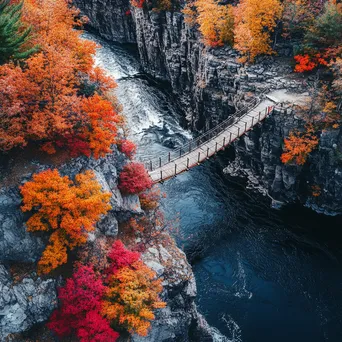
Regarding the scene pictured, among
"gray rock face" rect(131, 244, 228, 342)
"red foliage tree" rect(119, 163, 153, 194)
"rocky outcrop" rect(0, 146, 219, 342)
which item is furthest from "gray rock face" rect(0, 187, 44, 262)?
"red foliage tree" rect(119, 163, 153, 194)

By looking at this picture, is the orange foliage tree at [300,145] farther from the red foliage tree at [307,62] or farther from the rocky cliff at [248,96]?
the red foliage tree at [307,62]

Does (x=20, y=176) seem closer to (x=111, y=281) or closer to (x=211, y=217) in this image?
(x=111, y=281)

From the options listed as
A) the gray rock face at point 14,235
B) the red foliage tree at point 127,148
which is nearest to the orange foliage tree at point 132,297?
the gray rock face at point 14,235

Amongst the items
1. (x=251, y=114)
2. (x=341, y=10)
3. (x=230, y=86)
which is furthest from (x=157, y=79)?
(x=341, y=10)

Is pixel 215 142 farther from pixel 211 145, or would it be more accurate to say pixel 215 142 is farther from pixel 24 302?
pixel 24 302

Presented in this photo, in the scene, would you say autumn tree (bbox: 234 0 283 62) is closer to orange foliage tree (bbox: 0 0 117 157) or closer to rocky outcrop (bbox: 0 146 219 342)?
orange foliage tree (bbox: 0 0 117 157)
